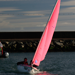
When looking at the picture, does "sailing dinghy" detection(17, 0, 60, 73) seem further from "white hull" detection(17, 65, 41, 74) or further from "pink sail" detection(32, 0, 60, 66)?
"white hull" detection(17, 65, 41, 74)

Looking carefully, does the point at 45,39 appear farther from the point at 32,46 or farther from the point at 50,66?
the point at 32,46

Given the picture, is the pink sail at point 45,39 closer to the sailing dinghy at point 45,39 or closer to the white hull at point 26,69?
the sailing dinghy at point 45,39

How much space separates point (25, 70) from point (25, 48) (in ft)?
101

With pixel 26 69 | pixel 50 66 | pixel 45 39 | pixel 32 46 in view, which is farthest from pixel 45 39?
pixel 32 46

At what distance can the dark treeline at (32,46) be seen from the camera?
5506 centimetres

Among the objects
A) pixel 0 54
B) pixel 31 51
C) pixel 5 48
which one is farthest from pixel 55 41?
pixel 0 54

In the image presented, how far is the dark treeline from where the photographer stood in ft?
181

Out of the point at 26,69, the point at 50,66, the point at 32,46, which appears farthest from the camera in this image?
the point at 32,46

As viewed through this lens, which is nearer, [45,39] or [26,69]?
[45,39]

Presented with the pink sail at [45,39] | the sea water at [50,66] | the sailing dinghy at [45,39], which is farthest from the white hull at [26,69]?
the pink sail at [45,39]

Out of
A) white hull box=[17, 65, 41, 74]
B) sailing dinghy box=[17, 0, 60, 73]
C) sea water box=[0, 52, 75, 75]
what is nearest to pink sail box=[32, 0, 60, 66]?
sailing dinghy box=[17, 0, 60, 73]

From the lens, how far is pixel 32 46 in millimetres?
56188

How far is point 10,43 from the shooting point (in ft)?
187

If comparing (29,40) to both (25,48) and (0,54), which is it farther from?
(0,54)
